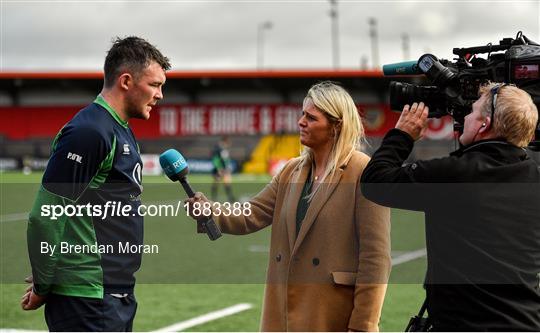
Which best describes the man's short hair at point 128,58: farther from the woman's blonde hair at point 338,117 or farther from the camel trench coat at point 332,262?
the camel trench coat at point 332,262

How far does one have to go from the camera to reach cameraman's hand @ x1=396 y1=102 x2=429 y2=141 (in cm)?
307

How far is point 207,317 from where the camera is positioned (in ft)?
24.0

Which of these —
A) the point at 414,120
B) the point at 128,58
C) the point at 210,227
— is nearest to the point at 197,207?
the point at 210,227

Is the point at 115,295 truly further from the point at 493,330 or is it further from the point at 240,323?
the point at 240,323

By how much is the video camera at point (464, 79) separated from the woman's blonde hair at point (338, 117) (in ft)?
1.03

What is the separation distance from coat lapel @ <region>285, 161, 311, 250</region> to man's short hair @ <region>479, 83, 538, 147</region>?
100cm

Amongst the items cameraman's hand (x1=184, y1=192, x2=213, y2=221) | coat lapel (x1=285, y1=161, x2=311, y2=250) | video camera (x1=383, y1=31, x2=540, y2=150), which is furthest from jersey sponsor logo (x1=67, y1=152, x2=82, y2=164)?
video camera (x1=383, y1=31, x2=540, y2=150)

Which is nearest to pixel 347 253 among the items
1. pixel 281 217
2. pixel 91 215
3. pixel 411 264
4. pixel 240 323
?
pixel 281 217

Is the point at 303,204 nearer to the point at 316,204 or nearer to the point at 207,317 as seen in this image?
the point at 316,204

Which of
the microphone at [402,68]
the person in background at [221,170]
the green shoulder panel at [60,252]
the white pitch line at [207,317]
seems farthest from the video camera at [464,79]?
the person in background at [221,170]

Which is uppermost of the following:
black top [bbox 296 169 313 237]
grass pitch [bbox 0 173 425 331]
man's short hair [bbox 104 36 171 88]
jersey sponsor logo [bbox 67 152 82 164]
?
man's short hair [bbox 104 36 171 88]

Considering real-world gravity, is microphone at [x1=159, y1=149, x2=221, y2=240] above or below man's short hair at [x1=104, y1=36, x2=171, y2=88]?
below

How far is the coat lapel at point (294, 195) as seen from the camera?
11.6 feet

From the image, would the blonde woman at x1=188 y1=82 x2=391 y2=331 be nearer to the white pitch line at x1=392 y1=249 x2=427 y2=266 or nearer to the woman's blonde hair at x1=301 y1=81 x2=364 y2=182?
the woman's blonde hair at x1=301 y1=81 x2=364 y2=182
